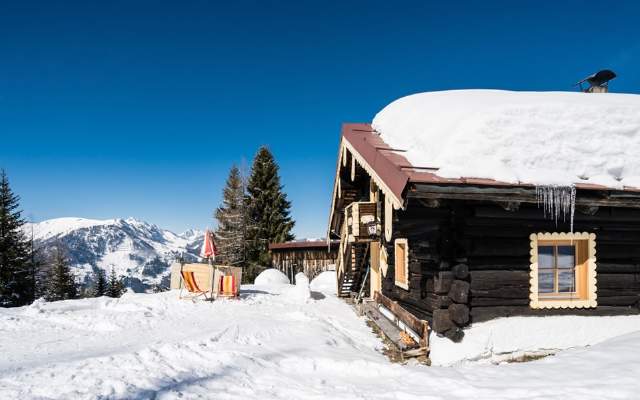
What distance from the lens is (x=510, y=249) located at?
7535 mm

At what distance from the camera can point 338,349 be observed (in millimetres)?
7348

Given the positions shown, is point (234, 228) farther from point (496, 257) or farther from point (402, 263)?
point (496, 257)

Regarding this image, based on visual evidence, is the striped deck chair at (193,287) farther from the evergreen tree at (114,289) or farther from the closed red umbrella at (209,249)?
the evergreen tree at (114,289)

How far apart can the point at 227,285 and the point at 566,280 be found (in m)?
10.1

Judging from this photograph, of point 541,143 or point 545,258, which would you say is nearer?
point 541,143

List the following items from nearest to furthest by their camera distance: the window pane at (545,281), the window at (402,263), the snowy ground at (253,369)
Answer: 1. the snowy ground at (253,369)
2. the window pane at (545,281)
3. the window at (402,263)

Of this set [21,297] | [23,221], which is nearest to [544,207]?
[21,297]

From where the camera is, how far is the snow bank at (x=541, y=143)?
729 cm

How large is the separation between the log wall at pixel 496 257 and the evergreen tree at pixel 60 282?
1218 inches

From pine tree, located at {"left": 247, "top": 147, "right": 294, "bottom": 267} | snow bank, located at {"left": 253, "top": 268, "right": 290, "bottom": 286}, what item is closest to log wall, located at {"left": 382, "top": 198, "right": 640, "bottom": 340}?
snow bank, located at {"left": 253, "top": 268, "right": 290, "bottom": 286}

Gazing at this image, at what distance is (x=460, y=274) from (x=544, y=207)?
76.3 inches

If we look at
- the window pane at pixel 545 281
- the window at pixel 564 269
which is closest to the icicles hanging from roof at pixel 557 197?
the window at pixel 564 269

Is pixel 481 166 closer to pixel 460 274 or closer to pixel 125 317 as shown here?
pixel 460 274

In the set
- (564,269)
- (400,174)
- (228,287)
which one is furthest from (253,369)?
(228,287)
